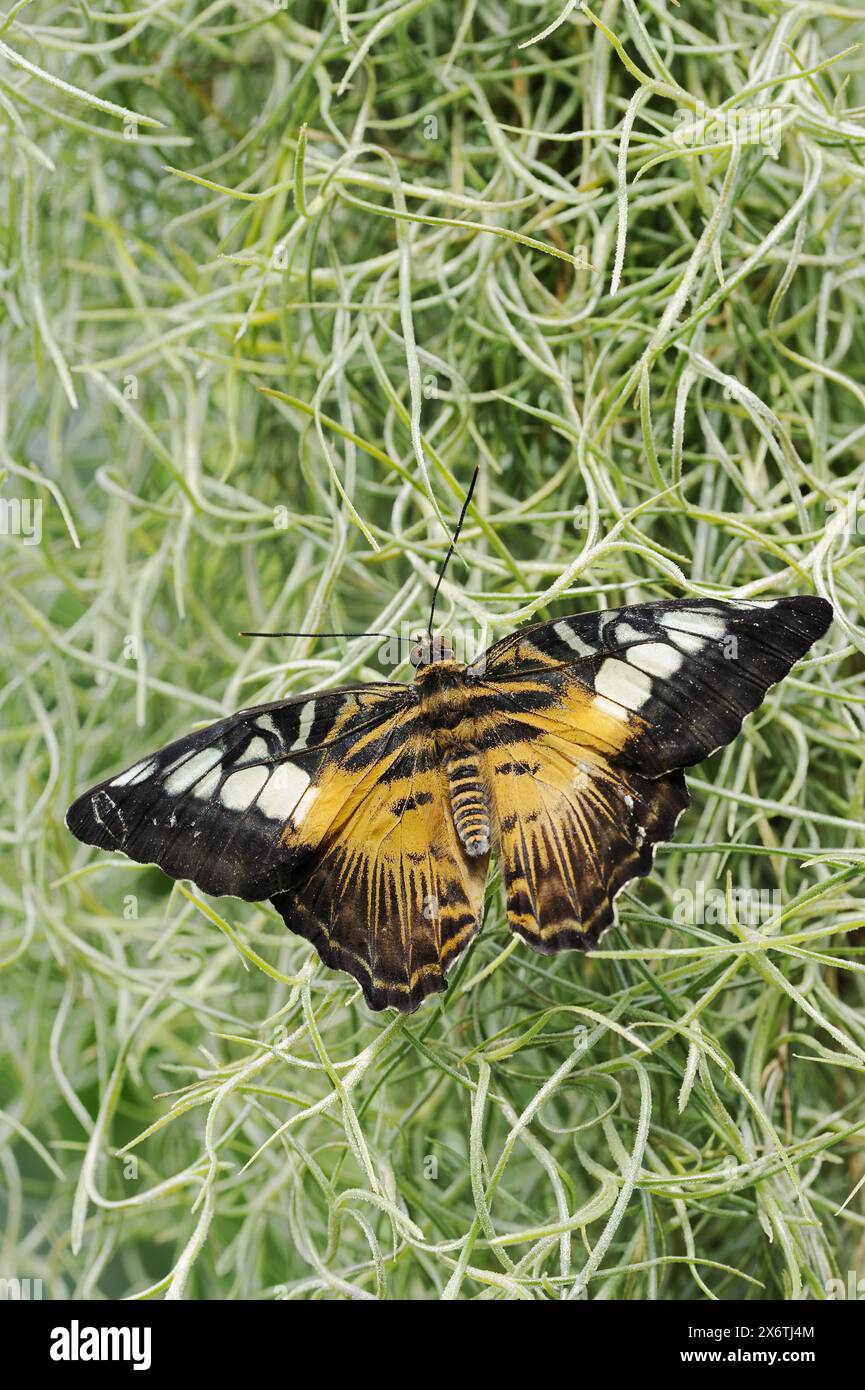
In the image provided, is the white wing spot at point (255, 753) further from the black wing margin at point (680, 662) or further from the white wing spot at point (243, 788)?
the black wing margin at point (680, 662)

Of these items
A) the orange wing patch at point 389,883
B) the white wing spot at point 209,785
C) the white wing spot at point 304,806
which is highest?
the white wing spot at point 209,785

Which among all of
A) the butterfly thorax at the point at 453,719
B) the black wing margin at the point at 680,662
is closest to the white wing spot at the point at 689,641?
the black wing margin at the point at 680,662

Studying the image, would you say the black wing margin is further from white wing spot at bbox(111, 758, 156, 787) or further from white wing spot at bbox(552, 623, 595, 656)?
white wing spot at bbox(111, 758, 156, 787)

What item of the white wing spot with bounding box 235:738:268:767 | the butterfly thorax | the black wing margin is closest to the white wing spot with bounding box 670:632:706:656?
the black wing margin

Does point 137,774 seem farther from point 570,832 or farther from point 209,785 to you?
point 570,832

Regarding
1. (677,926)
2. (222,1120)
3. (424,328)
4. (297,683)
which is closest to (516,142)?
(424,328)
